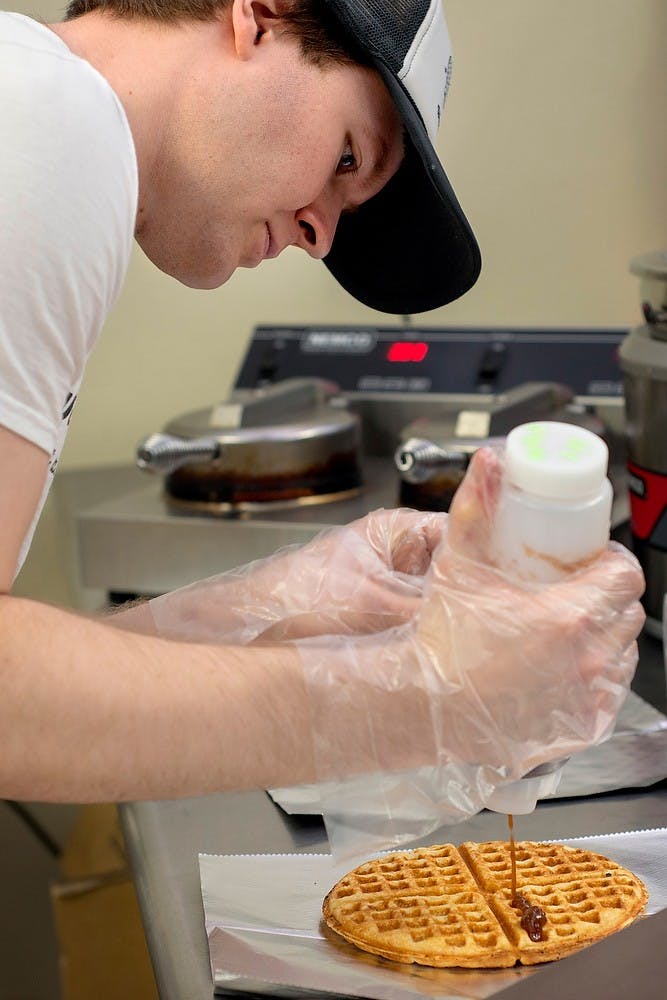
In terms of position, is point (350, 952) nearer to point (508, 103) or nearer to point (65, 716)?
point (65, 716)

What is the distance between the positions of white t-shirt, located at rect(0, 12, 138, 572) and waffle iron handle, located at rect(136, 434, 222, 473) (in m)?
1.07

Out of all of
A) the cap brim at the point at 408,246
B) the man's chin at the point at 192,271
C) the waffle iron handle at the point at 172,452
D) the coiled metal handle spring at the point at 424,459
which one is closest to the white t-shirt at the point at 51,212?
the man's chin at the point at 192,271

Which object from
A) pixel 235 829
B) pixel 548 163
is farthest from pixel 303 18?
pixel 548 163

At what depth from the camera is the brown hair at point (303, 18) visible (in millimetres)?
959

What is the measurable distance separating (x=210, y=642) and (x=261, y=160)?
41 centimetres

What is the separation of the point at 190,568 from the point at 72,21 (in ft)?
3.54

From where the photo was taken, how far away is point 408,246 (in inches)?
49.9

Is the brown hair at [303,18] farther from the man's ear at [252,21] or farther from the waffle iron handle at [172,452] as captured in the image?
the waffle iron handle at [172,452]

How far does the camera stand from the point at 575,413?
6.92ft

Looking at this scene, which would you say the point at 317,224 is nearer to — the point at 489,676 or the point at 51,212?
the point at 51,212

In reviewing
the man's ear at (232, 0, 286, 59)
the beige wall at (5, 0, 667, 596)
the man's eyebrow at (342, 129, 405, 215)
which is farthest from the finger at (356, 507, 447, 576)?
the beige wall at (5, 0, 667, 596)

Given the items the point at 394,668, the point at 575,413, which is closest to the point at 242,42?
the point at 394,668

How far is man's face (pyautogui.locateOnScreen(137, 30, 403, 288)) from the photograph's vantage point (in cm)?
97

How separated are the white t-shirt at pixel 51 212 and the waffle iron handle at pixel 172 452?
107 centimetres
